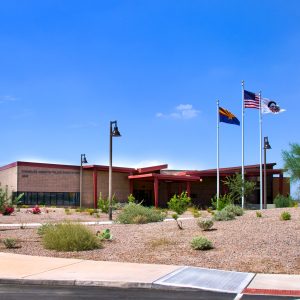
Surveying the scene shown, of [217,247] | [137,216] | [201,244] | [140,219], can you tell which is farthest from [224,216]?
[201,244]

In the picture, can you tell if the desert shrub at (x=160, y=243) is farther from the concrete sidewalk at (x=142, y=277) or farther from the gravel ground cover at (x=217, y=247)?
the concrete sidewalk at (x=142, y=277)

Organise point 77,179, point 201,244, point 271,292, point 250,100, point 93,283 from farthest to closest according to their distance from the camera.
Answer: point 77,179
point 250,100
point 201,244
point 93,283
point 271,292

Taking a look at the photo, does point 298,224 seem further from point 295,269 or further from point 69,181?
point 69,181

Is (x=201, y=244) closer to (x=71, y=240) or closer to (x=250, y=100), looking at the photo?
(x=71, y=240)

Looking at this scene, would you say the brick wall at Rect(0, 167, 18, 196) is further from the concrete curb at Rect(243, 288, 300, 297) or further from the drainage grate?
the concrete curb at Rect(243, 288, 300, 297)

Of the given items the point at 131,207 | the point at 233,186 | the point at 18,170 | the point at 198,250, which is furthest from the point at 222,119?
the point at 198,250

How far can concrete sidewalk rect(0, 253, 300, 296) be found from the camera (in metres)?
10.1

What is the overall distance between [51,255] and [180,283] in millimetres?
5638

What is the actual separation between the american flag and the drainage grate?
2997 cm

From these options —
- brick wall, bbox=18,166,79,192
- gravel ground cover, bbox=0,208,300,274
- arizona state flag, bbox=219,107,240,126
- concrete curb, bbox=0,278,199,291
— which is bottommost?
concrete curb, bbox=0,278,199,291

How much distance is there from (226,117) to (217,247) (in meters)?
29.4

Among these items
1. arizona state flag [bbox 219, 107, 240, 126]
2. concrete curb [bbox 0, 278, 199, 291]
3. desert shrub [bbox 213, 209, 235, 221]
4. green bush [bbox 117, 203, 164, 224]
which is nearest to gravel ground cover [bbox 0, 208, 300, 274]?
desert shrub [bbox 213, 209, 235, 221]

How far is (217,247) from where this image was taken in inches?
579

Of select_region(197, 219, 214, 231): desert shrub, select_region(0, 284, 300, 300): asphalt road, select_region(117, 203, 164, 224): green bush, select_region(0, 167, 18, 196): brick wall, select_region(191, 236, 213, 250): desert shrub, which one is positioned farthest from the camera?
select_region(0, 167, 18, 196): brick wall
